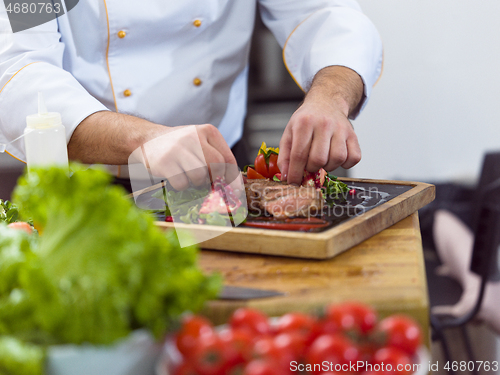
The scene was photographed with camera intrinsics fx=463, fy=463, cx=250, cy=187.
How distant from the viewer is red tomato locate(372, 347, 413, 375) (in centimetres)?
42

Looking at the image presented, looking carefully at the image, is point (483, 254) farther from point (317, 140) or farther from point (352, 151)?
point (317, 140)

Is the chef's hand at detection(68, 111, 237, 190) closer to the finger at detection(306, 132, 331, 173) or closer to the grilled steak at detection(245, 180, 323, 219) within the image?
the grilled steak at detection(245, 180, 323, 219)

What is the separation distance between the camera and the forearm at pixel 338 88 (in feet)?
4.27

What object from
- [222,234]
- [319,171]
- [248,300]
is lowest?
[319,171]

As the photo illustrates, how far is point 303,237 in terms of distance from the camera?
859 millimetres

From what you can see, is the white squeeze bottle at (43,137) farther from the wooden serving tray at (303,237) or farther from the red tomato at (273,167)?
the red tomato at (273,167)

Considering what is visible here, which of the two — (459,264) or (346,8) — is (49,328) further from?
(459,264)

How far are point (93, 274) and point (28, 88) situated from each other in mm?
887

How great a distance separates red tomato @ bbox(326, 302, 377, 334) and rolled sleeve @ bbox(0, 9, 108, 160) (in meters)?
0.89

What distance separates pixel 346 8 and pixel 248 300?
125 centimetres

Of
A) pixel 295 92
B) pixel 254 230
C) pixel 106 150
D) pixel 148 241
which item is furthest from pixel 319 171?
pixel 295 92

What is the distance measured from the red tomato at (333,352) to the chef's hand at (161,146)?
66cm

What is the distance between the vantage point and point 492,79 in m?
3.54

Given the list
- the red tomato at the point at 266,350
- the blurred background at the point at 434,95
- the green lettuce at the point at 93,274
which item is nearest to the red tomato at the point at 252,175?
the green lettuce at the point at 93,274
